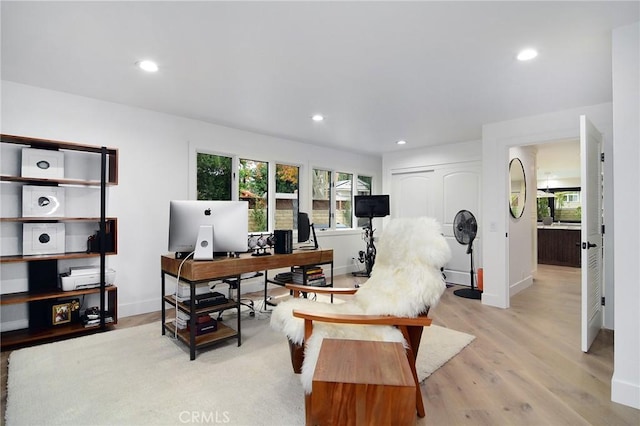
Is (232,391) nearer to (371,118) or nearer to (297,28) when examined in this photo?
(297,28)

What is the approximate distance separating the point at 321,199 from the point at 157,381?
13.4 feet

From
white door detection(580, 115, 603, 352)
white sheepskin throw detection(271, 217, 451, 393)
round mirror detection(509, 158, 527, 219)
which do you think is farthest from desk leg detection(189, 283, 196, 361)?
round mirror detection(509, 158, 527, 219)

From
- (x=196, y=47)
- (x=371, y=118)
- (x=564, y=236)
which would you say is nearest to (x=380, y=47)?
(x=196, y=47)

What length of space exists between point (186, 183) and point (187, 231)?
148cm

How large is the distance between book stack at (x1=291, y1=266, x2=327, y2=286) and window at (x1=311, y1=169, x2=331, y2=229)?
6.91ft

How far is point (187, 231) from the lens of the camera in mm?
2719

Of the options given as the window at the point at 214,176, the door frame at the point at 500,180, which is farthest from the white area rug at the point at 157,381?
the window at the point at 214,176

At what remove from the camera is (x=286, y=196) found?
519cm

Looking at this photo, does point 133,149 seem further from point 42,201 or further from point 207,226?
point 207,226

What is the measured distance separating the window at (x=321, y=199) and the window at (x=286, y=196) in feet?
1.33

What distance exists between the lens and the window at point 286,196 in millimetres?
5078

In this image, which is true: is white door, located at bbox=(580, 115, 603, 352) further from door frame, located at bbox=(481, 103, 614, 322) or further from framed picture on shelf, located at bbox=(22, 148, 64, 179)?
framed picture on shelf, located at bbox=(22, 148, 64, 179)

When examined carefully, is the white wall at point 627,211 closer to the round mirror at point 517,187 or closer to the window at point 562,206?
the round mirror at point 517,187

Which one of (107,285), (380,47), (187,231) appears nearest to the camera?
(380,47)
